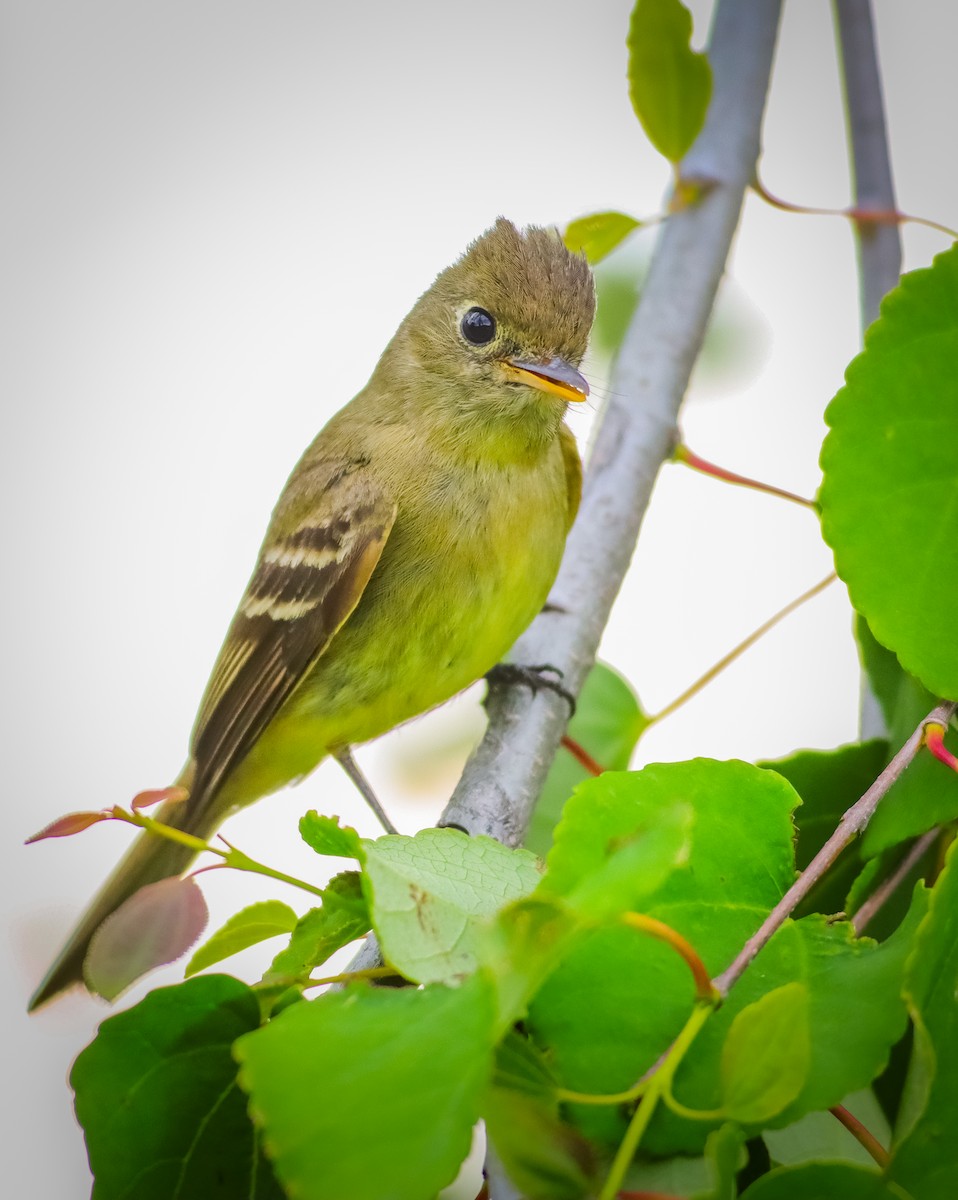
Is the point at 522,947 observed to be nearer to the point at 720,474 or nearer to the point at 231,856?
the point at 231,856

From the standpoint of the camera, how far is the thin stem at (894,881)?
87 cm

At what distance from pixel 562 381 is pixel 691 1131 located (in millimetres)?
1176

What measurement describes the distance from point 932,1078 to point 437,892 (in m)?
0.28

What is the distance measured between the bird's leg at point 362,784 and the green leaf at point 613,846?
1.20 m

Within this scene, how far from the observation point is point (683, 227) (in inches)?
68.6

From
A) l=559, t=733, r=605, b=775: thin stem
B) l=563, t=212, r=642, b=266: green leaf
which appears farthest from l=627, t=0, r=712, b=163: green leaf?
l=559, t=733, r=605, b=775: thin stem

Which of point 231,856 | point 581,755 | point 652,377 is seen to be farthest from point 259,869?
point 652,377

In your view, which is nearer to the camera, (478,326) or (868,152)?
(868,152)

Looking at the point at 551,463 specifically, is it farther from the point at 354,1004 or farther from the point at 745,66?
the point at 354,1004

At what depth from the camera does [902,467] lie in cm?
88

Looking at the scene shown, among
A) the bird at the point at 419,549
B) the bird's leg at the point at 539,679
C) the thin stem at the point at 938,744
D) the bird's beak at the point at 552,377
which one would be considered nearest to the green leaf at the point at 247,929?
the thin stem at the point at 938,744

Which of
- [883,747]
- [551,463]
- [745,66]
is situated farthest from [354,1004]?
[745,66]

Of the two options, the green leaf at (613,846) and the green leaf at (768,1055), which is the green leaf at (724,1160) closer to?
the green leaf at (768,1055)

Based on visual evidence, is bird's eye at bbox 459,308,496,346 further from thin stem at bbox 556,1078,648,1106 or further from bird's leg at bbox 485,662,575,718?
thin stem at bbox 556,1078,648,1106
